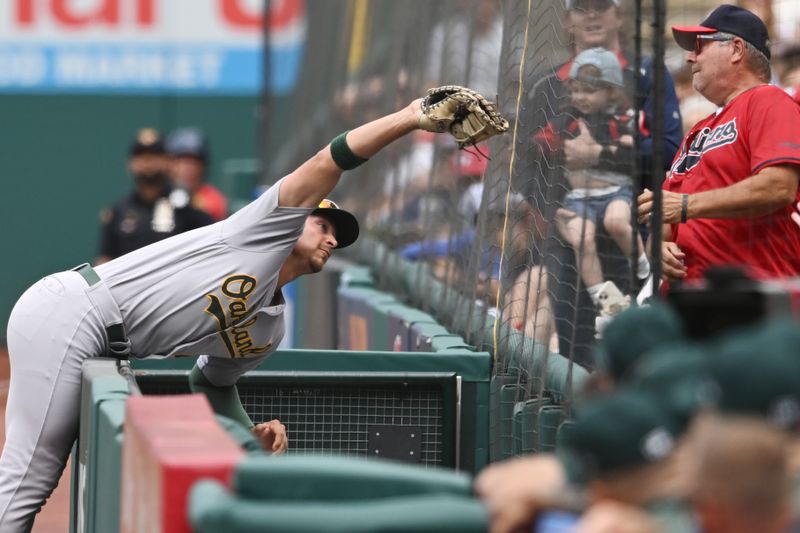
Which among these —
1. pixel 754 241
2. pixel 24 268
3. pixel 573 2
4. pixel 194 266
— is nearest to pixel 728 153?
pixel 754 241

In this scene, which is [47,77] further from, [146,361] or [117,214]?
[146,361]

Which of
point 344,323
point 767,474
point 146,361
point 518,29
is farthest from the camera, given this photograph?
point 344,323

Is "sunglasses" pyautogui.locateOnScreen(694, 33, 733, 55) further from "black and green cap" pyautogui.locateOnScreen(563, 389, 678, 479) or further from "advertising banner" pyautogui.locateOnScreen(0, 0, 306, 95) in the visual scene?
"advertising banner" pyautogui.locateOnScreen(0, 0, 306, 95)

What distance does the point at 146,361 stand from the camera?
5.79 metres

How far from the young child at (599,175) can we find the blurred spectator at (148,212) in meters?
5.81

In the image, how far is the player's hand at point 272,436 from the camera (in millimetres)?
4961

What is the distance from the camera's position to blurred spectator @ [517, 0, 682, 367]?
4797mm

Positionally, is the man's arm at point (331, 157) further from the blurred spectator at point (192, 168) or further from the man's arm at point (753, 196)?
the blurred spectator at point (192, 168)

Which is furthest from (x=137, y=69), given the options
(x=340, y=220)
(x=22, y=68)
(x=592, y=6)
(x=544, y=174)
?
(x=592, y=6)

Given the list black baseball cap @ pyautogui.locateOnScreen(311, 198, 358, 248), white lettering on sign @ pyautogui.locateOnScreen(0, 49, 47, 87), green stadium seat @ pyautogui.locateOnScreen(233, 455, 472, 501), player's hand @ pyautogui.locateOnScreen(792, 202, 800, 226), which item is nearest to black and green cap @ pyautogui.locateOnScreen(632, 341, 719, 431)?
green stadium seat @ pyautogui.locateOnScreen(233, 455, 472, 501)

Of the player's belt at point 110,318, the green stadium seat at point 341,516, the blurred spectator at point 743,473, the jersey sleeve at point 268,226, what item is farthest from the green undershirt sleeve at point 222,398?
the blurred spectator at point 743,473

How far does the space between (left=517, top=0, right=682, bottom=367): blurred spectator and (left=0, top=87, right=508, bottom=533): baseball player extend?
672 mm

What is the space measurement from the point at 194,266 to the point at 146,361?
2.59 ft

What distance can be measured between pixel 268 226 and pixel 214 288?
0.30 m
